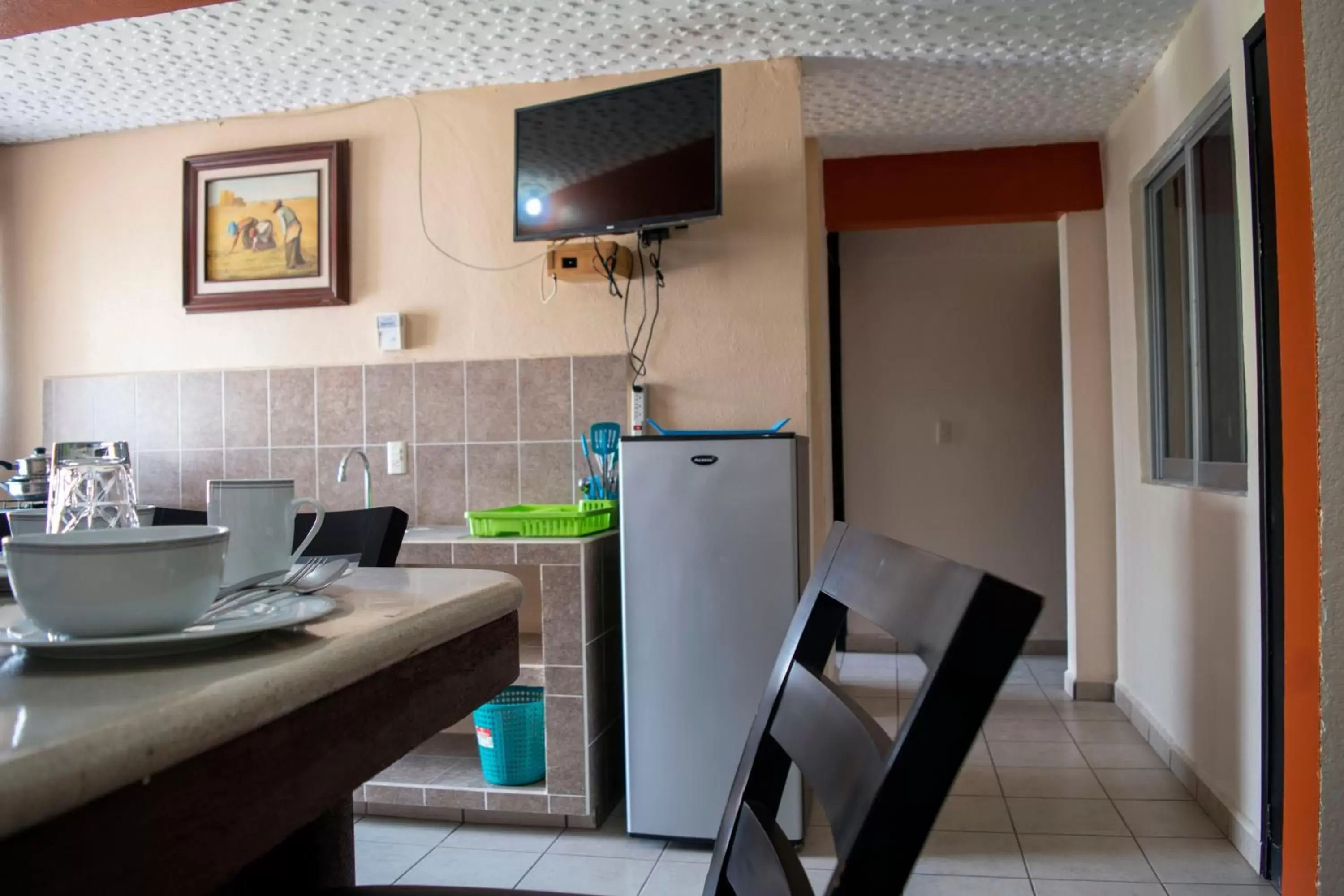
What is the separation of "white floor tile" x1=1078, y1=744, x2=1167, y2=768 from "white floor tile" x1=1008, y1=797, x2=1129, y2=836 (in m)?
0.35

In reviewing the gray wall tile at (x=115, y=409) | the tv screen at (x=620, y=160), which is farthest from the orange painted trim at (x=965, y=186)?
the gray wall tile at (x=115, y=409)

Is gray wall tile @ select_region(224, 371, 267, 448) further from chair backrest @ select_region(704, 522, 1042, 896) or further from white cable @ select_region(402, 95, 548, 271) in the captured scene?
chair backrest @ select_region(704, 522, 1042, 896)

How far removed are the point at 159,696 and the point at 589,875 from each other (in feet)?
6.76

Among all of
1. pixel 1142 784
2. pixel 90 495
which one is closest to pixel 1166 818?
pixel 1142 784

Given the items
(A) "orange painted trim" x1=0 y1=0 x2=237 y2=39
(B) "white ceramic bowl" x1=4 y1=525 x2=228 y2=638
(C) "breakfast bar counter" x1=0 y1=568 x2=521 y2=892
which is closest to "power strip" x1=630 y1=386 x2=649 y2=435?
A: (A) "orange painted trim" x1=0 y1=0 x2=237 y2=39

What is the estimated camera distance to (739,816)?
791mm

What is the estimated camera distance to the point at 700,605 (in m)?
2.47

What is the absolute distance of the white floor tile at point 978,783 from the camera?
9.41 feet

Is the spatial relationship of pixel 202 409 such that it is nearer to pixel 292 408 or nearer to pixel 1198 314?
pixel 292 408

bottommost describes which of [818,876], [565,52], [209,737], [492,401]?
[818,876]

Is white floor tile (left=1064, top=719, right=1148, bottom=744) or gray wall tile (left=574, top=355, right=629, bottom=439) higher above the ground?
gray wall tile (left=574, top=355, right=629, bottom=439)

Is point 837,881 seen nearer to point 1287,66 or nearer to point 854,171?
point 1287,66

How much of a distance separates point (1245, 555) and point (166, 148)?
372cm

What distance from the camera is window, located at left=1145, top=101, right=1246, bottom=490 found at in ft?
8.44
